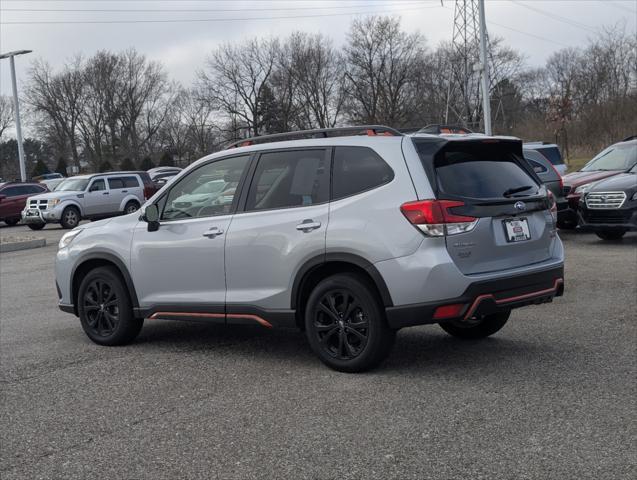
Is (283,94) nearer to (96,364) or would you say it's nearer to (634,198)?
(634,198)

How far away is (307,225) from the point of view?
6.07 metres

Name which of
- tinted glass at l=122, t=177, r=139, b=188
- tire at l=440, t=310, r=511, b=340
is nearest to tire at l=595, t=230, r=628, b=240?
tire at l=440, t=310, r=511, b=340

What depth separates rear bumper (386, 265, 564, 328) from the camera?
18.2ft

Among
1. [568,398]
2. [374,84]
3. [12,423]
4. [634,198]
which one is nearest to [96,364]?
[12,423]

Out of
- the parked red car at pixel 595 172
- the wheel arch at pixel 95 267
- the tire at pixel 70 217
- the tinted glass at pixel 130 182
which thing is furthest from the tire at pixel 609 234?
the tinted glass at pixel 130 182

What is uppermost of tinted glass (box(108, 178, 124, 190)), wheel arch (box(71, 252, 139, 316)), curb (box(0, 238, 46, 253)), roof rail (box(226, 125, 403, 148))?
roof rail (box(226, 125, 403, 148))

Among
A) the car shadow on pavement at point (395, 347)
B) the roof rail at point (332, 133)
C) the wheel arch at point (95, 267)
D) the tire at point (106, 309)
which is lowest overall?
the car shadow on pavement at point (395, 347)

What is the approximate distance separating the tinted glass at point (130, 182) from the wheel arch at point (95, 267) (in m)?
21.6

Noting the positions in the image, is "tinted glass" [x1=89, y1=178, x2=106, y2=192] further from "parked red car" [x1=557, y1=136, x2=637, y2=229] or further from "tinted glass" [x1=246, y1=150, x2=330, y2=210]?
"tinted glass" [x1=246, y1=150, x2=330, y2=210]

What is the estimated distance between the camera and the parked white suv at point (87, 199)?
2688 centimetres

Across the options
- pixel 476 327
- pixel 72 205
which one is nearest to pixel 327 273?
pixel 476 327

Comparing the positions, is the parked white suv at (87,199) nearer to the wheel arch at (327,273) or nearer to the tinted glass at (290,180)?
the tinted glass at (290,180)

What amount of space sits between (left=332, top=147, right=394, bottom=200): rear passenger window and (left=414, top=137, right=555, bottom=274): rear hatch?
32cm

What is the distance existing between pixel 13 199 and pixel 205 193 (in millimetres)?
26892
